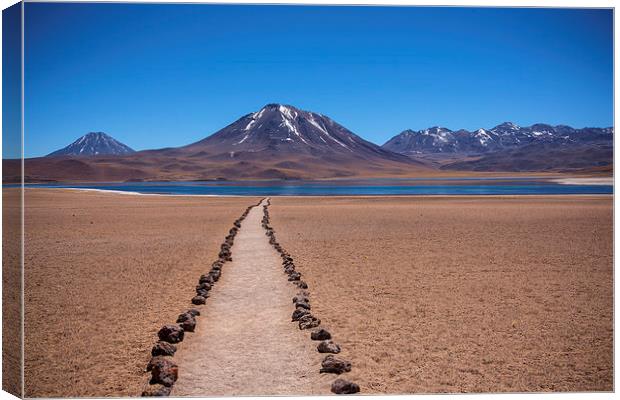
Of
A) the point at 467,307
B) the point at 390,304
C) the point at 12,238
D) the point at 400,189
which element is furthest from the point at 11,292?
the point at 400,189

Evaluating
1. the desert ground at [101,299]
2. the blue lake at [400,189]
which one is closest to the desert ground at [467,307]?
the desert ground at [101,299]

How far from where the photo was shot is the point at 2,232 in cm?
580

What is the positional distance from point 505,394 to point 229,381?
286cm

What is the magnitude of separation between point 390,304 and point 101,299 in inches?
197

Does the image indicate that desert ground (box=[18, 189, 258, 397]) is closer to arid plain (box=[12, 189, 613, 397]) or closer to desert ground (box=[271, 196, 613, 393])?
arid plain (box=[12, 189, 613, 397])

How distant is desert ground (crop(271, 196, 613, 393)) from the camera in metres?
5.96

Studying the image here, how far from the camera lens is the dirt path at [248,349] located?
218 inches

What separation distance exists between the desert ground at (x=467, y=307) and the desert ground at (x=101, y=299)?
2.56 metres

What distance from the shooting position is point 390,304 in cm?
890

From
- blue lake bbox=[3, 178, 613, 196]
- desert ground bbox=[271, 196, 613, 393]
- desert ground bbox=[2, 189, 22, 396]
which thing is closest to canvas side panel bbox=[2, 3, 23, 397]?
desert ground bbox=[2, 189, 22, 396]

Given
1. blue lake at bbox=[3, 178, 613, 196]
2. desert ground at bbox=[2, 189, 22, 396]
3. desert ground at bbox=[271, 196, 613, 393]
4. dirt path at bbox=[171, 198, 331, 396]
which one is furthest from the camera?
blue lake at bbox=[3, 178, 613, 196]

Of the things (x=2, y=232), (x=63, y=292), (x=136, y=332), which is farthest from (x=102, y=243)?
(x=2, y=232)

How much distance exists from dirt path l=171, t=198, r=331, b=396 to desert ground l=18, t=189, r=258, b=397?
0.57m

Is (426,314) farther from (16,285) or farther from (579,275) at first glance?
(16,285)
